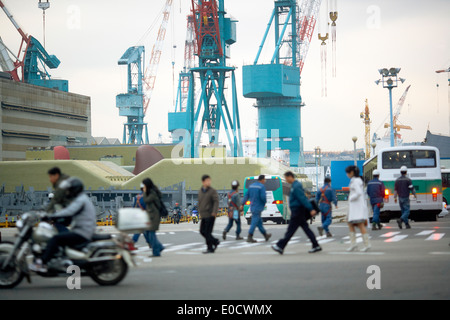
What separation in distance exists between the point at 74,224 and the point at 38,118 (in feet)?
441

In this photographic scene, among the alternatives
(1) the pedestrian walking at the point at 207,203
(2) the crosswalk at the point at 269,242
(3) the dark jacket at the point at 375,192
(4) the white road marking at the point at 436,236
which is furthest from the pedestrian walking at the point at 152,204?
(3) the dark jacket at the point at 375,192

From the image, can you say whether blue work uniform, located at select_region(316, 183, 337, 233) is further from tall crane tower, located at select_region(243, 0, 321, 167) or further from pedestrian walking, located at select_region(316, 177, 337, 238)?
tall crane tower, located at select_region(243, 0, 321, 167)

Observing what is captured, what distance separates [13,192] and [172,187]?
22.0 meters

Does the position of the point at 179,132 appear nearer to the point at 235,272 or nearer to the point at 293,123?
the point at 293,123

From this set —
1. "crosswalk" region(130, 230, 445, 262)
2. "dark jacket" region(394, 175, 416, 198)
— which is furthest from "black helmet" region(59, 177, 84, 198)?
"dark jacket" region(394, 175, 416, 198)

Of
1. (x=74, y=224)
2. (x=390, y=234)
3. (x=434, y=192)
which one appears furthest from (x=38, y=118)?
(x=74, y=224)

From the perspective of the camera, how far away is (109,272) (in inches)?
454

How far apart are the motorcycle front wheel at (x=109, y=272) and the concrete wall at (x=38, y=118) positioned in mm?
123092

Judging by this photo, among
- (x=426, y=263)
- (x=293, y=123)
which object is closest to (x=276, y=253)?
(x=426, y=263)

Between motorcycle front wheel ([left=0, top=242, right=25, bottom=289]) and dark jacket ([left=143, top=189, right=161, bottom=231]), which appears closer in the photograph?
motorcycle front wheel ([left=0, top=242, right=25, bottom=289])

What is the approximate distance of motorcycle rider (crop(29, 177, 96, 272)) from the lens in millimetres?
11289

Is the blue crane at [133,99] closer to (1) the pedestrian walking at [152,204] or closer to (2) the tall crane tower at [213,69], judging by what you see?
(2) the tall crane tower at [213,69]

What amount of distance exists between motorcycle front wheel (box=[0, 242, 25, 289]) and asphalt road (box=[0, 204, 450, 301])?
139mm
